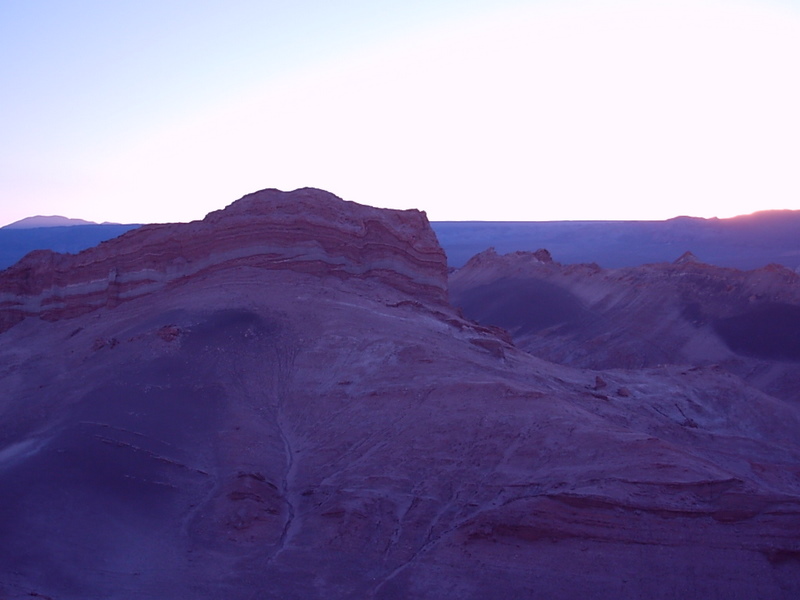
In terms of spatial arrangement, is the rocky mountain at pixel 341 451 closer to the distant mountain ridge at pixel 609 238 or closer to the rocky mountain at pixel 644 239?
the distant mountain ridge at pixel 609 238

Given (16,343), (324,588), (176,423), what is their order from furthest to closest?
(16,343) → (176,423) → (324,588)

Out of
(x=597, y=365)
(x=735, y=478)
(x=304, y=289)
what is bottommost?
(x=597, y=365)

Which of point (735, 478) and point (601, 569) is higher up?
point (735, 478)

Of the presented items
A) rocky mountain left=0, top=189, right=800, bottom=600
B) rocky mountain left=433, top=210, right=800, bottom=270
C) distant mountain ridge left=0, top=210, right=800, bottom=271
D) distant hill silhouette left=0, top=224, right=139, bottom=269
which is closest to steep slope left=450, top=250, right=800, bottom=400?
rocky mountain left=0, top=189, right=800, bottom=600

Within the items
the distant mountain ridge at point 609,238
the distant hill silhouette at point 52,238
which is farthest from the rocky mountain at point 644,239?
the distant hill silhouette at point 52,238

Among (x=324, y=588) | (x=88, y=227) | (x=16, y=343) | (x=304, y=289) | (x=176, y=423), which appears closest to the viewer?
(x=324, y=588)

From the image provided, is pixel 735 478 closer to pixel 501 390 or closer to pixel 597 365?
pixel 501 390

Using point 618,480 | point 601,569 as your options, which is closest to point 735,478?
point 618,480
